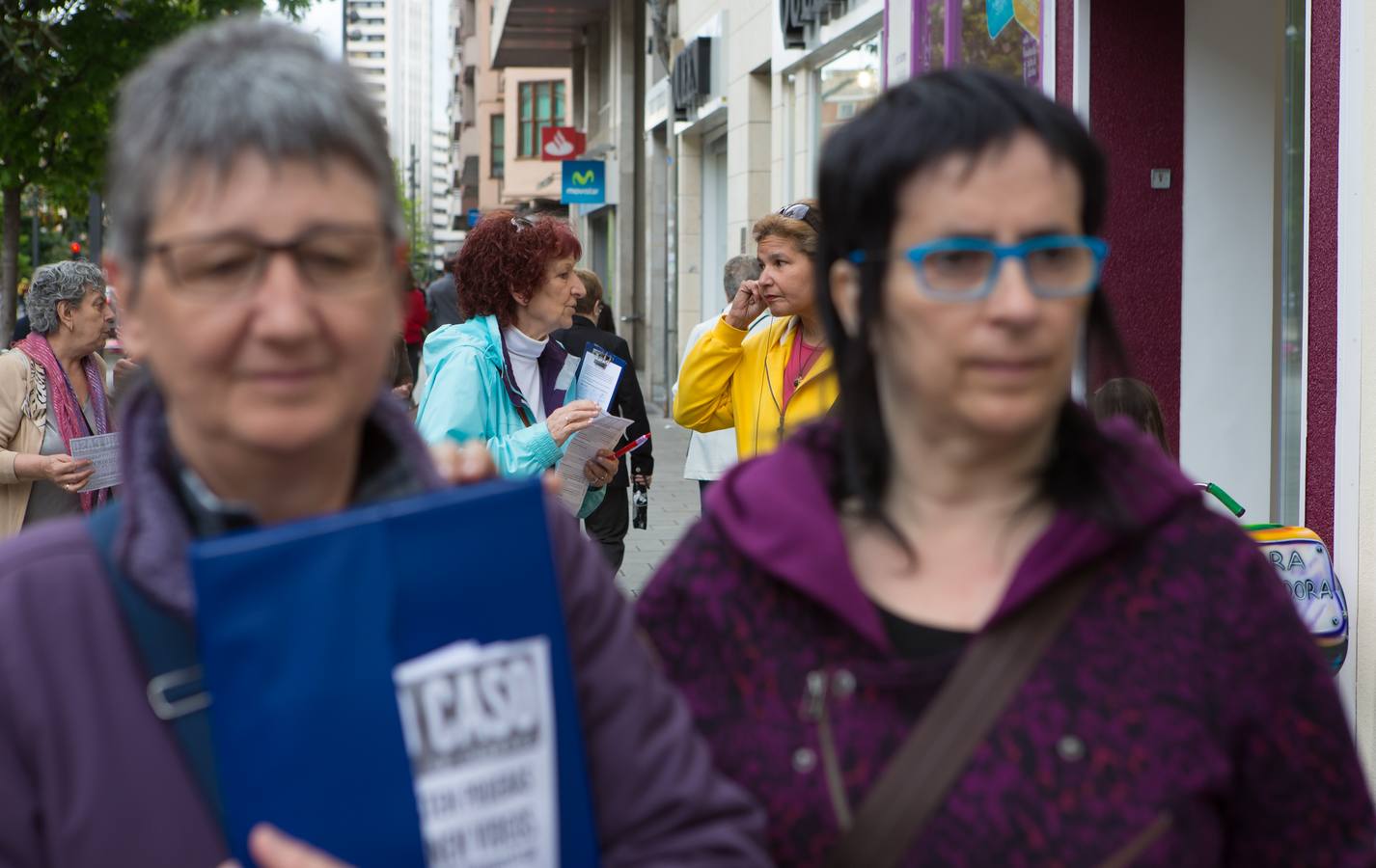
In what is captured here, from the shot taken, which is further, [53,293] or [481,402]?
[53,293]

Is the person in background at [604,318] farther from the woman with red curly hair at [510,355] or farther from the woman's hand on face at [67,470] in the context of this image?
the woman with red curly hair at [510,355]

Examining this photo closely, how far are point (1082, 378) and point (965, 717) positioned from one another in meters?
0.60

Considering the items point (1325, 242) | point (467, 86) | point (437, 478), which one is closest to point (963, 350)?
point (437, 478)

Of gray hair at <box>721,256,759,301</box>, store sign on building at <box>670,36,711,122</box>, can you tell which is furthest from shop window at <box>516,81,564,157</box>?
gray hair at <box>721,256,759,301</box>

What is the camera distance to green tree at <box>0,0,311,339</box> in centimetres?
1309

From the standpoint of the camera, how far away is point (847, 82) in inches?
573

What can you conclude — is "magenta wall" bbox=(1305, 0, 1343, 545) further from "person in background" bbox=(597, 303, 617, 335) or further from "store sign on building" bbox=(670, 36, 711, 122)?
"store sign on building" bbox=(670, 36, 711, 122)

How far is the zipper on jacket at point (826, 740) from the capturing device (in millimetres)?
1904

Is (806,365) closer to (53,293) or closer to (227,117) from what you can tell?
(53,293)

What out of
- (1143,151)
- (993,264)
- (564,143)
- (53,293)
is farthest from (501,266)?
(564,143)

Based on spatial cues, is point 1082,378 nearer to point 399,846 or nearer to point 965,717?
point 965,717

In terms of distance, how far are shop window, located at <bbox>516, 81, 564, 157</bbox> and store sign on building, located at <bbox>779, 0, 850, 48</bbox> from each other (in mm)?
42714

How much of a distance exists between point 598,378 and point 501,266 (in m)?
0.55

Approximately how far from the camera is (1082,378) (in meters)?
2.29
